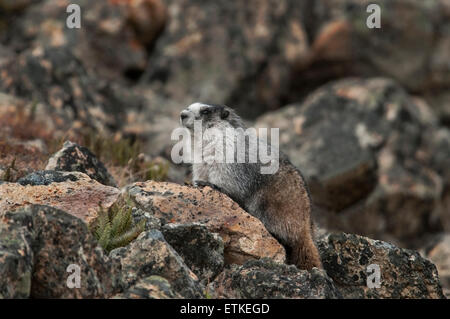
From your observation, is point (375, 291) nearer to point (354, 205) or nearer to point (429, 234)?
point (354, 205)

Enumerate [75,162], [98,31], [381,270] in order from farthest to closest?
1. [98,31]
2. [75,162]
3. [381,270]

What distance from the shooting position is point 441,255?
41.8 feet

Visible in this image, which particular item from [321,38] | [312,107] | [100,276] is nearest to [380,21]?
[321,38]

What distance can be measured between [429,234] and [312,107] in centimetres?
438

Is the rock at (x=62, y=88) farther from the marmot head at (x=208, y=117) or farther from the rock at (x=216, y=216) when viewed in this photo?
the rock at (x=216, y=216)

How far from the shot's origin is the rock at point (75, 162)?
8898 millimetres

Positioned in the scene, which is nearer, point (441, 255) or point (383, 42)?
point (441, 255)

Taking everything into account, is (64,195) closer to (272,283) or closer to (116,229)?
(116,229)

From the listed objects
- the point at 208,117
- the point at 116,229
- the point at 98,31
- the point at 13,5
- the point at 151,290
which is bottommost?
the point at 151,290

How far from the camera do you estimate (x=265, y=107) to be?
1850 cm

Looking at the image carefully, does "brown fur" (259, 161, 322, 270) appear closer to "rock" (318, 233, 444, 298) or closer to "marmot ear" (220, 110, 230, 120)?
"rock" (318, 233, 444, 298)

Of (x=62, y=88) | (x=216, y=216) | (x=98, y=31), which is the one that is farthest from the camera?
(x=98, y=31)

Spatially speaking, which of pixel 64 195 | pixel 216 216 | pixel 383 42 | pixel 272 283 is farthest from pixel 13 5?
pixel 272 283

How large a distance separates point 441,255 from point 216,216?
6.78 m
